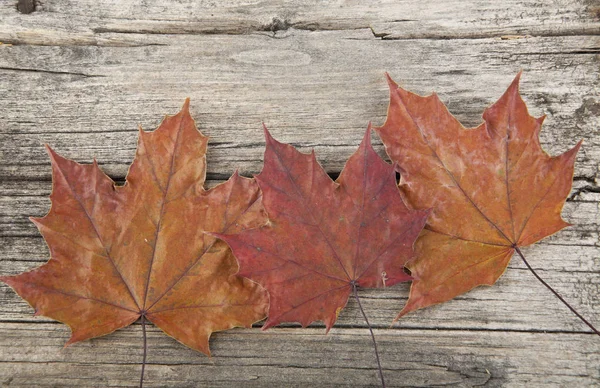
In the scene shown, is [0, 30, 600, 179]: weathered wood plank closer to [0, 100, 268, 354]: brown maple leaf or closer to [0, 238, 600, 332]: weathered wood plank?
[0, 100, 268, 354]: brown maple leaf

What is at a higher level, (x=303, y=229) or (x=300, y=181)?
(x=300, y=181)

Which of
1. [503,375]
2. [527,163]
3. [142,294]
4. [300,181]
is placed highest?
[527,163]

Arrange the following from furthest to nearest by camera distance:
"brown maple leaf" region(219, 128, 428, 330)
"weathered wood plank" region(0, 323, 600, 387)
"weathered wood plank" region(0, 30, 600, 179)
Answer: "weathered wood plank" region(0, 30, 600, 179)
"weathered wood plank" region(0, 323, 600, 387)
"brown maple leaf" region(219, 128, 428, 330)

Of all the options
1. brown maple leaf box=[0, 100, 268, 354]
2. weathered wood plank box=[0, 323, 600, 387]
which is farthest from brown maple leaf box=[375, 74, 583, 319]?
brown maple leaf box=[0, 100, 268, 354]

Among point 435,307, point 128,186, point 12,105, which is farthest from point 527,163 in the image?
point 12,105

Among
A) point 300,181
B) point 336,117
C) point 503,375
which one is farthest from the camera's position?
point 336,117

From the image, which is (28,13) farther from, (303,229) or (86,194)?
(303,229)

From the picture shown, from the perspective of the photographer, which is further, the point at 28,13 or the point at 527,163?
the point at 28,13
